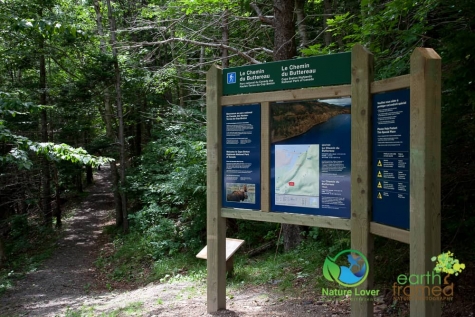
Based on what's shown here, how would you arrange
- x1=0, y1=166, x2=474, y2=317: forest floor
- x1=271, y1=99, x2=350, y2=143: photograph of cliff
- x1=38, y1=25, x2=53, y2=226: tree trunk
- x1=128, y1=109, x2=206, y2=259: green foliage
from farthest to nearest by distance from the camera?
x1=38, y1=25, x2=53, y2=226: tree trunk, x1=128, y1=109, x2=206, y2=259: green foliage, x1=0, y1=166, x2=474, y2=317: forest floor, x1=271, y1=99, x2=350, y2=143: photograph of cliff

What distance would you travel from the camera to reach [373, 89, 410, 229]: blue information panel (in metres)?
2.98

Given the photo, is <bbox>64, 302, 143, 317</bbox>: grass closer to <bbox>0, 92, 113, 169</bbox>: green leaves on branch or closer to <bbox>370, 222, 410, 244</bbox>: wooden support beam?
<bbox>0, 92, 113, 169</bbox>: green leaves on branch

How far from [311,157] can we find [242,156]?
2.89 feet

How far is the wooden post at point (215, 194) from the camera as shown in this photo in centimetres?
452

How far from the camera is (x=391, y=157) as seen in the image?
3.13 meters

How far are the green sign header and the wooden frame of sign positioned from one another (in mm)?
76

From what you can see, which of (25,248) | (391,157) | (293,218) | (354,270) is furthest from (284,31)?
(25,248)

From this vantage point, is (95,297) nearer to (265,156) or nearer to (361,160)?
(265,156)

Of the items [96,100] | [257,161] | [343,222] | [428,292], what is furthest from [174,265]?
→ [96,100]

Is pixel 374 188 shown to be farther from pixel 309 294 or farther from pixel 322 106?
pixel 309 294

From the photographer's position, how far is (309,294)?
5340 mm

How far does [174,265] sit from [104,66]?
29.3 feet

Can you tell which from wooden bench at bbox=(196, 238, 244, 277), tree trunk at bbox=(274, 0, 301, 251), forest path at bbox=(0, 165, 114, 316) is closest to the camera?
wooden bench at bbox=(196, 238, 244, 277)

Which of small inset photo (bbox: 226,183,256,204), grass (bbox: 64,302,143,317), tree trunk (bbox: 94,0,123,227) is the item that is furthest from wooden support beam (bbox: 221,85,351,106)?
tree trunk (bbox: 94,0,123,227)
